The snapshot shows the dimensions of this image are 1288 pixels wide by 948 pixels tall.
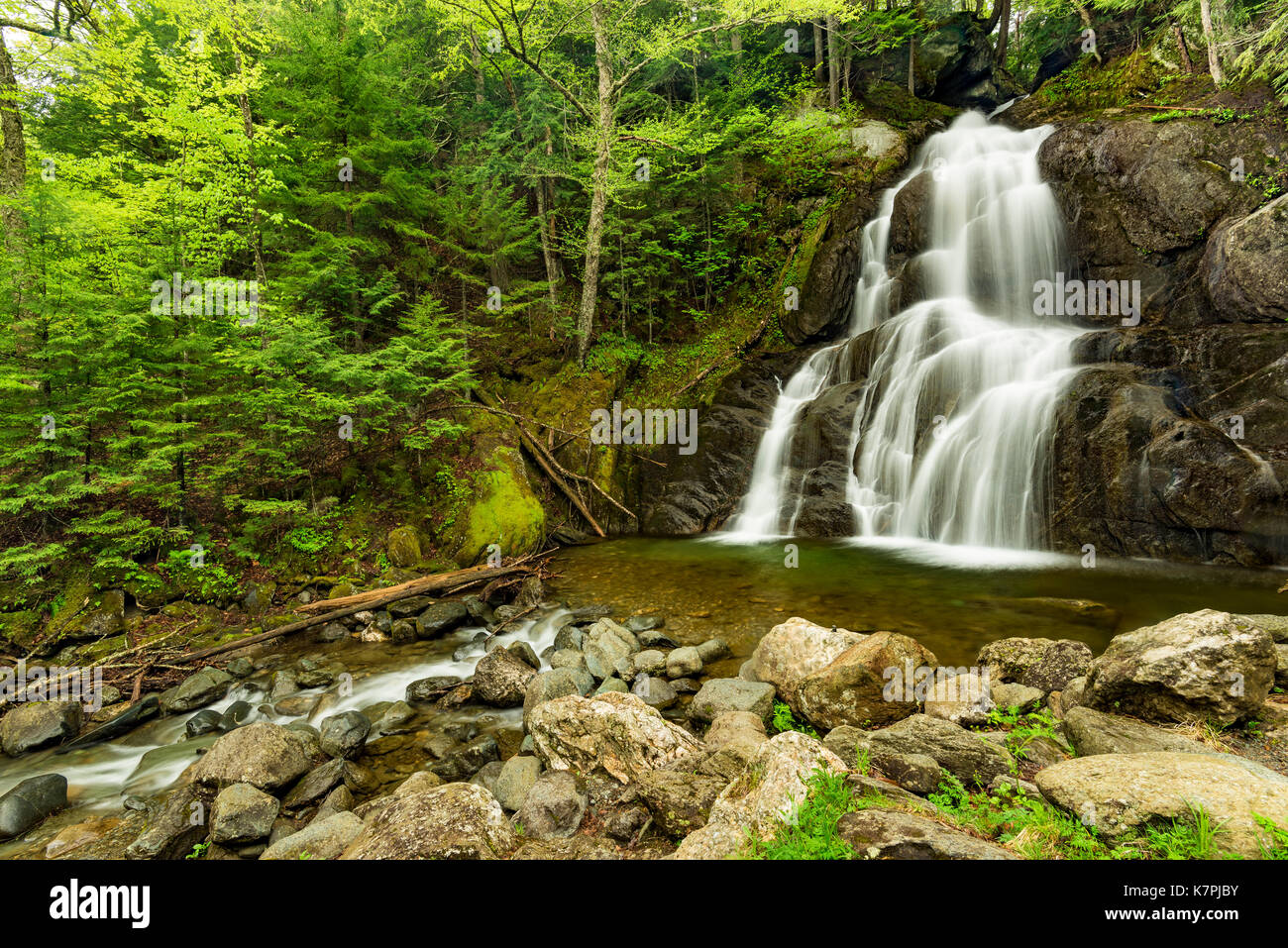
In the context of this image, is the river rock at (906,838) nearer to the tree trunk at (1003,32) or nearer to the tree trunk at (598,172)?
the tree trunk at (598,172)

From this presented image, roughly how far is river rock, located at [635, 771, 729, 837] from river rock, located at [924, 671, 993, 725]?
2099 millimetres

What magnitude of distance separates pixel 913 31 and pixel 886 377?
18.0m

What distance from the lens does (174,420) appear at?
830 centimetres

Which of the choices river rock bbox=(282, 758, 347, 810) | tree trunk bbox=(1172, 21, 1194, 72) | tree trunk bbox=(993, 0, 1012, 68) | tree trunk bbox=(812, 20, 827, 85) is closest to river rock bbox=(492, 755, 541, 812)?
river rock bbox=(282, 758, 347, 810)

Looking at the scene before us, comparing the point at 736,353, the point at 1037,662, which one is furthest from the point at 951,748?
the point at 736,353

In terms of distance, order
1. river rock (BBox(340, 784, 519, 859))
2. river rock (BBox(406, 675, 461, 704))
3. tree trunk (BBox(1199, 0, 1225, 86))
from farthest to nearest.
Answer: tree trunk (BBox(1199, 0, 1225, 86)) → river rock (BBox(406, 675, 461, 704)) → river rock (BBox(340, 784, 519, 859))

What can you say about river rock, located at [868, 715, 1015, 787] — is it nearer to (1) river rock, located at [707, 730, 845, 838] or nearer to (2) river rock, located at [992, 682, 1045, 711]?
(1) river rock, located at [707, 730, 845, 838]

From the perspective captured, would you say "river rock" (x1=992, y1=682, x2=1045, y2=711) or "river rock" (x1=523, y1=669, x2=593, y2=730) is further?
"river rock" (x1=523, y1=669, x2=593, y2=730)

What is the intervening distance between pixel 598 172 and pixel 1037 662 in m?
14.7

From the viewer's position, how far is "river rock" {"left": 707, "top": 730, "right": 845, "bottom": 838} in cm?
256

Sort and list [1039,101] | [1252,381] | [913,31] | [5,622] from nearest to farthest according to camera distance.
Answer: [5,622] < [1252,381] < [1039,101] < [913,31]

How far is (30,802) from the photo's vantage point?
4184 millimetres
